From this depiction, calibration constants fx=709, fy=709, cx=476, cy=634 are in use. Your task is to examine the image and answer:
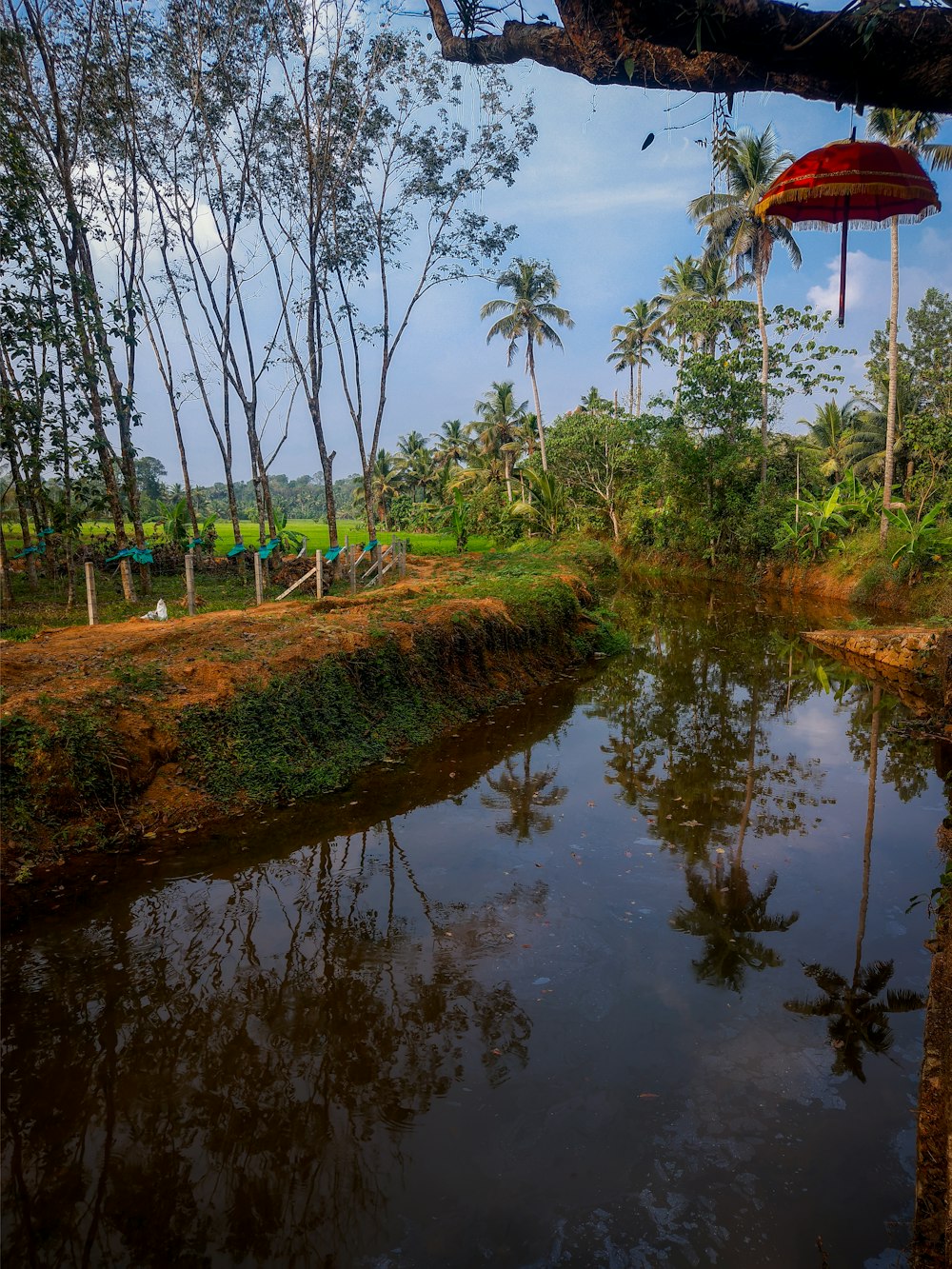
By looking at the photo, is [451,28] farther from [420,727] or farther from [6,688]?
[420,727]

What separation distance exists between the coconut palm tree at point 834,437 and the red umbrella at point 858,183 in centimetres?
2861

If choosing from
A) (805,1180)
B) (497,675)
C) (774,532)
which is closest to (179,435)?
(497,675)

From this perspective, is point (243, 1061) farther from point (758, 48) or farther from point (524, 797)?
point (758, 48)

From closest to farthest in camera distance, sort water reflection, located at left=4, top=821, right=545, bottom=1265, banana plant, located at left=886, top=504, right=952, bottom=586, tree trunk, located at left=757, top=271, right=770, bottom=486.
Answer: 1. water reflection, located at left=4, top=821, right=545, bottom=1265
2. banana plant, located at left=886, top=504, right=952, bottom=586
3. tree trunk, located at left=757, top=271, right=770, bottom=486

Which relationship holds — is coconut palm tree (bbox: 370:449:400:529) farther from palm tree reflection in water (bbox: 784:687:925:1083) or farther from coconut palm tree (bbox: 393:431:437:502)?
palm tree reflection in water (bbox: 784:687:925:1083)

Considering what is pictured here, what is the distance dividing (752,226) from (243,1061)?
97.6ft

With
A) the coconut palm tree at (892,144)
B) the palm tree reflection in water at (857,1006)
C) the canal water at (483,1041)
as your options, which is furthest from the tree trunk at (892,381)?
the palm tree reflection in water at (857,1006)

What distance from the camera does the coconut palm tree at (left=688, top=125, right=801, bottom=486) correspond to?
2491 cm

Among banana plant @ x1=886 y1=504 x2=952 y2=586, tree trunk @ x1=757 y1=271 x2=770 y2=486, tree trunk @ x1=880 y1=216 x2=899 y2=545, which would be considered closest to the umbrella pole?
banana plant @ x1=886 y1=504 x2=952 y2=586

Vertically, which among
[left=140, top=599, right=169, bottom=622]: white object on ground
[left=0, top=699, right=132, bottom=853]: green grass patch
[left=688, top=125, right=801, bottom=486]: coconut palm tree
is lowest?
[left=0, top=699, right=132, bottom=853]: green grass patch

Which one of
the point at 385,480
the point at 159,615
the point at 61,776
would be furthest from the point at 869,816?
the point at 385,480

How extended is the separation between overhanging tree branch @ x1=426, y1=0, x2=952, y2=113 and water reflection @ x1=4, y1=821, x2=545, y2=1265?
4.69m

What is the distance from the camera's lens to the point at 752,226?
25.5 meters

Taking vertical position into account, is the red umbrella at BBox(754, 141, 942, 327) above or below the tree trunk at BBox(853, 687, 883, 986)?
above
